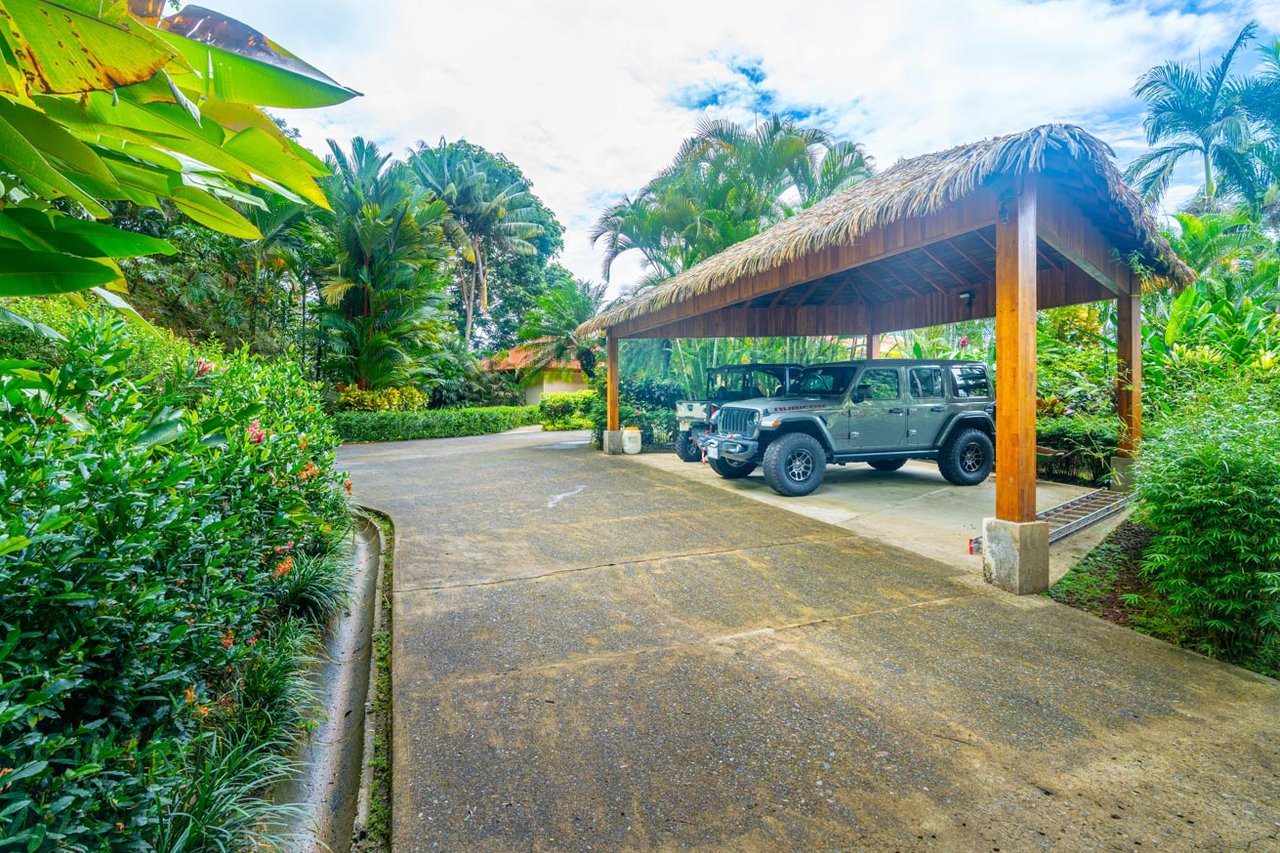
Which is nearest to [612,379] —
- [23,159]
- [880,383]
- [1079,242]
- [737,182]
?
[737,182]

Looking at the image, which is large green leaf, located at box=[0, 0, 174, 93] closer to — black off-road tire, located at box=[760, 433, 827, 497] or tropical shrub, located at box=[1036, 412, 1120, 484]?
black off-road tire, located at box=[760, 433, 827, 497]

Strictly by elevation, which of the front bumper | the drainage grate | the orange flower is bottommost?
the drainage grate

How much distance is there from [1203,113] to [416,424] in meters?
25.6

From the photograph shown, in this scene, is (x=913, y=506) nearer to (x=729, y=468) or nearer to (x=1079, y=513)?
(x=1079, y=513)

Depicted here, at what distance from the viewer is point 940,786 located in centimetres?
200

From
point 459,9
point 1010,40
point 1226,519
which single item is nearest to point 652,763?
point 1226,519

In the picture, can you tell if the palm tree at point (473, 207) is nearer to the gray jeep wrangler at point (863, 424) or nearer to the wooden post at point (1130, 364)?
the gray jeep wrangler at point (863, 424)

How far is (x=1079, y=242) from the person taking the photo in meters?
5.18

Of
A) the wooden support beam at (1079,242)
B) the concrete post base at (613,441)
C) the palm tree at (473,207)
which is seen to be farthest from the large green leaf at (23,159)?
the palm tree at (473,207)

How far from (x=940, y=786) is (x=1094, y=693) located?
Answer: 3.90 ft

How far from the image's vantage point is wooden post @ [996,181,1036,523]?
3.90m

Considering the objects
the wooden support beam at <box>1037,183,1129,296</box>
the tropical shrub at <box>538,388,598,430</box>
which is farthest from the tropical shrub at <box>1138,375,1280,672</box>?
the tropical shrub at <box>538,388,598,430</box>

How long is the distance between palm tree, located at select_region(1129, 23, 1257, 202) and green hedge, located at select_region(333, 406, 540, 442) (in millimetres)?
23159

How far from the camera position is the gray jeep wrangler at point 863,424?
7.07 metres
